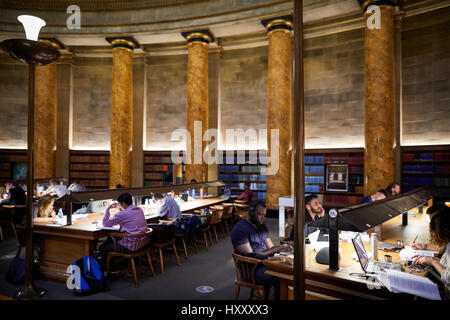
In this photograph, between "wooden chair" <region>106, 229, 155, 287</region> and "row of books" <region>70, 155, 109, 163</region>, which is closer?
"wooden chair" <region>106, 229, 155, 287</region>

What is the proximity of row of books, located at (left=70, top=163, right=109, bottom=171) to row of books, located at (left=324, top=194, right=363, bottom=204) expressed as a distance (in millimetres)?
8902

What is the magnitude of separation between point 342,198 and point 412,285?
28.7 feet

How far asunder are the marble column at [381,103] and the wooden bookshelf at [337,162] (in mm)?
1817

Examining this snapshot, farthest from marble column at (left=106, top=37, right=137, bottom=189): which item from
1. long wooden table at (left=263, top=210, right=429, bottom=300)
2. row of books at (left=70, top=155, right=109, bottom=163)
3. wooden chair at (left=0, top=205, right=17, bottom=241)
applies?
long wooden table at (left=263, top=210, right=429, bottom=300)

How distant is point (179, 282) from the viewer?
4410 millimetres

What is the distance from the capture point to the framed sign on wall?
10375mm

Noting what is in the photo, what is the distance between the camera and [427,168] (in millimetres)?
9086

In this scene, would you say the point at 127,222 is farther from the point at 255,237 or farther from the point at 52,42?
the point at 52,42

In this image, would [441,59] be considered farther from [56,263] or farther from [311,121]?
[56,263]

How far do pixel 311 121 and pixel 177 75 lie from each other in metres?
6.05

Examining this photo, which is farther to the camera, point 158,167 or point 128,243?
point 158,167

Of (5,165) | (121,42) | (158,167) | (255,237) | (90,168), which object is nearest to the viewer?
(255,237)

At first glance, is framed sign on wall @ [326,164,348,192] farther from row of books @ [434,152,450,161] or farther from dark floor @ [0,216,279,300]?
dark floor @ [0,216,279,300]

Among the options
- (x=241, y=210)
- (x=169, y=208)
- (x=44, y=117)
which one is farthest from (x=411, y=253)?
(x=44, y=117)
